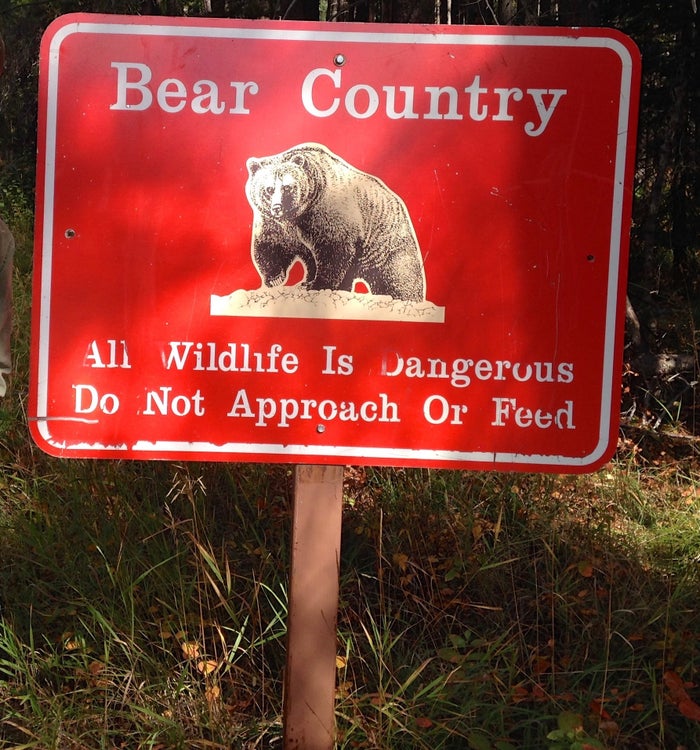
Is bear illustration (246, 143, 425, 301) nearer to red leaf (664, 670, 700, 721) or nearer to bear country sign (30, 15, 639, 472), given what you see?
bear country sign (30, 15, 639, 472)

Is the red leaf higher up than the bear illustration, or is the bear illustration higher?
the bear illustration

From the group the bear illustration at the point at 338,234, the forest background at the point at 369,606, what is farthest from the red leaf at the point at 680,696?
the bear illustration at the point at 338,234

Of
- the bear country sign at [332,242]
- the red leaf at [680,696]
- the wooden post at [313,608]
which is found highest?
the bear country sign at [332,242]

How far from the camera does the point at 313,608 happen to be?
73.4 inches

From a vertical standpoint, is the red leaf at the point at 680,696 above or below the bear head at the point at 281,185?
below

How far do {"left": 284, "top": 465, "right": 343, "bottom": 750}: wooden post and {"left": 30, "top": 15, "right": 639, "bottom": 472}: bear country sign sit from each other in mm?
123

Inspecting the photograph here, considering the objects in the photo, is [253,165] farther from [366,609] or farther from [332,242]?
[366,609]

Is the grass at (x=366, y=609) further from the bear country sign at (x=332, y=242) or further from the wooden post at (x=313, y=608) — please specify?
the bear country sign at (x=332, y=242)

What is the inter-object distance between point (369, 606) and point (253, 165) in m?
1.72

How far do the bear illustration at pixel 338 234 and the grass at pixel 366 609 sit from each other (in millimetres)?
933

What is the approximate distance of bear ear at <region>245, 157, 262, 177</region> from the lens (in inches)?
68.4

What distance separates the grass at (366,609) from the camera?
6.91 ft

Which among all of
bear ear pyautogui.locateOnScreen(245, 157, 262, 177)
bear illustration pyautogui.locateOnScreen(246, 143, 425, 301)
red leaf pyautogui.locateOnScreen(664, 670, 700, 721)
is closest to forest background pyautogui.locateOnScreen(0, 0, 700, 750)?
red leaf pyautogui.locateOnScreen(664, 670, 700, 721)

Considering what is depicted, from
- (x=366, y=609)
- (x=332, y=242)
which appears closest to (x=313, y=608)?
(x=366, y=609)
